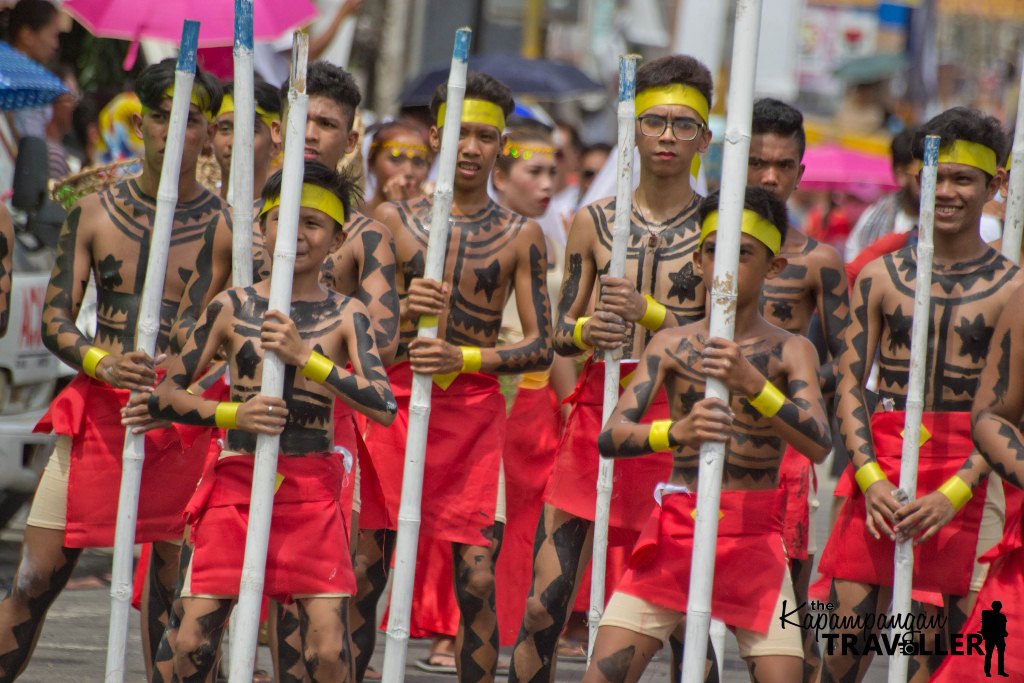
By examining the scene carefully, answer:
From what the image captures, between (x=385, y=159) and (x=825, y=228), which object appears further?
(x=825, y=228)

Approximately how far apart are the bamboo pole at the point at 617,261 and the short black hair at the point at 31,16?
189 inches

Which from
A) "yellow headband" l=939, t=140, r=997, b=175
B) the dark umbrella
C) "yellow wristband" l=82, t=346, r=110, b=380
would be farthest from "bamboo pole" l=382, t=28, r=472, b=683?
the dark umbrella

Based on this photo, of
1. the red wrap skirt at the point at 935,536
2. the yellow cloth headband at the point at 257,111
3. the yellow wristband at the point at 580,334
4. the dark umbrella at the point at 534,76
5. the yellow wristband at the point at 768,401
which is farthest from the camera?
the dark umbrella at the point at 534,76

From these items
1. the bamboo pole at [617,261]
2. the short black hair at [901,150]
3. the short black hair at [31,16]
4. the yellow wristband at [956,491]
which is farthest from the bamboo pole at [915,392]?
the short black hair at [31,16]

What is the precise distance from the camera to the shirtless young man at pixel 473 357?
6.16 metres

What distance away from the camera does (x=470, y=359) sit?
6.12 m

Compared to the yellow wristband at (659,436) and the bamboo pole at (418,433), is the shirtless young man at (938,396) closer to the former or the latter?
the yellow wristband at (659,436)

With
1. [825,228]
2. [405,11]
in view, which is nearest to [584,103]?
[405,11]

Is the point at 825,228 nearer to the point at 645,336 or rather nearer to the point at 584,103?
the point at 584,103

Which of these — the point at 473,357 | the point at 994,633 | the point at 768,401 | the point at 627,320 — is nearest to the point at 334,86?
the point at 473,357

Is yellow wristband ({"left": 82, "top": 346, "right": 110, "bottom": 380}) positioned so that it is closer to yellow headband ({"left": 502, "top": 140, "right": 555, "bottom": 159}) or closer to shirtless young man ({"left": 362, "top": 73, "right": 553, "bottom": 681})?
shirtless young man ({"left": 362, "top": 73, "right": 553, "bottom": 681})

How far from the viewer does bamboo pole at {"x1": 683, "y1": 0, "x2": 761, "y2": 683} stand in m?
4.73

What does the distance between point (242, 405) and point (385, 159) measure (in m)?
Result: 2.87

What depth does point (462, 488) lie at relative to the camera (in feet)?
20.5
